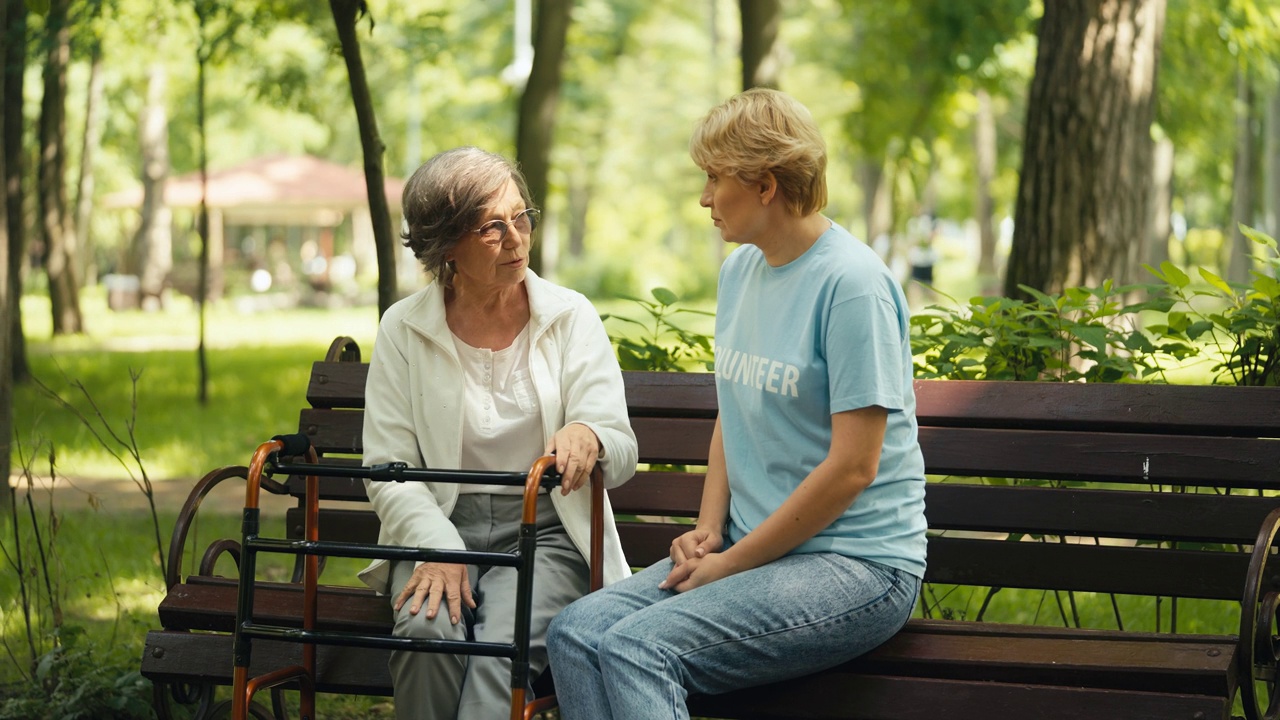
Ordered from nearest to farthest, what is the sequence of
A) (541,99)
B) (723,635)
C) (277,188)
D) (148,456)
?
(723,635)
(148,456)
(541,99)
(277,188)

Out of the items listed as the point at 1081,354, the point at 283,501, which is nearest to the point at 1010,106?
the point at 283,501

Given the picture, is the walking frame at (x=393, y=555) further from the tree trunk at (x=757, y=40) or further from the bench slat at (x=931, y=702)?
the tree trunk at (x=757, y=40)

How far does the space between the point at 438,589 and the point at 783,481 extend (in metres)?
0.82

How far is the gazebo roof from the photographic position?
32.3 meters

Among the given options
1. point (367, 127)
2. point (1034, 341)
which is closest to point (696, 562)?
point (1034, 341)

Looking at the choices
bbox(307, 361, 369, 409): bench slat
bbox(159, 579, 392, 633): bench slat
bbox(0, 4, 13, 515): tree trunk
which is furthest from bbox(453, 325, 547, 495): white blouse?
bbox(0, 4, 13, 515): tree trunk

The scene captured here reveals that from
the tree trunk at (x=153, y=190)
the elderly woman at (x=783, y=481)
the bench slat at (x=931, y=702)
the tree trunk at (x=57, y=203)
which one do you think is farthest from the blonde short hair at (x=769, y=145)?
the tree trunk at (x=153, y=190)

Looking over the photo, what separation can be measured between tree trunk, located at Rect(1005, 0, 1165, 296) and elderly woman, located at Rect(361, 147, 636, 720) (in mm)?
3236

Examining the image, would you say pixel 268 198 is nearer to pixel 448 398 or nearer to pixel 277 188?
pixel 277 188

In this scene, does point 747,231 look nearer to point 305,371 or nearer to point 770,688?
point 770,688

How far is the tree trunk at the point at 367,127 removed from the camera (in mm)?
5285

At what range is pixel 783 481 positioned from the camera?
3.11 meters

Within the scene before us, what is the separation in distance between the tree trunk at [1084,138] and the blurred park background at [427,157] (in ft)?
0.04

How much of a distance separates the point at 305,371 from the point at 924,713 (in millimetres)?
13061
